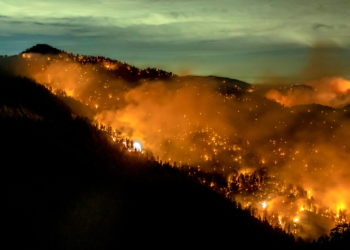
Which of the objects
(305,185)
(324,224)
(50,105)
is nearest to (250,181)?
(305,185)

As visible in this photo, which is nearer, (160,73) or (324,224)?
(324,224)

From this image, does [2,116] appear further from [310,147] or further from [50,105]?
[310,147]

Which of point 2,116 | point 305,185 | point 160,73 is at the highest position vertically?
point 160,73

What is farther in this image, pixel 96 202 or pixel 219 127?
pixel 219 127

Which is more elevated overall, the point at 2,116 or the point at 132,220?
the point at 2,116

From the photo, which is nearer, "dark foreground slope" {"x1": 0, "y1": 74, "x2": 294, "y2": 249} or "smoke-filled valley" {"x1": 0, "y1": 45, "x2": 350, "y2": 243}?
"dark foreground slope" {"x1": 0, "y1": 74, "x2": 294, "y2": 249}
